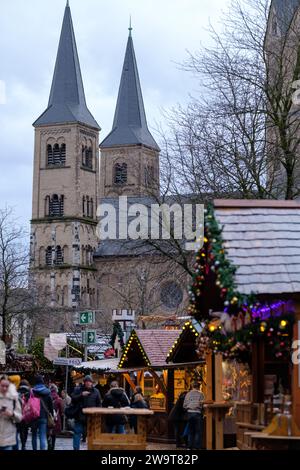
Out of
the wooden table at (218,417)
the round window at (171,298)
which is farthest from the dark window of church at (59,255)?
the wooden table at (218,417)

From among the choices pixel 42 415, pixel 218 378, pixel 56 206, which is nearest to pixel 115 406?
pixel 42 415

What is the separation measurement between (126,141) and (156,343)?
100175mm

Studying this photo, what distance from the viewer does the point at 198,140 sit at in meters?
31.4

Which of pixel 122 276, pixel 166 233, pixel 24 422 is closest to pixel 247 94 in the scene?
pixel 166 233

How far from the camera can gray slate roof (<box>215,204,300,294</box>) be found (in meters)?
13.8

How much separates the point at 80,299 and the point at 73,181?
45.6 ft

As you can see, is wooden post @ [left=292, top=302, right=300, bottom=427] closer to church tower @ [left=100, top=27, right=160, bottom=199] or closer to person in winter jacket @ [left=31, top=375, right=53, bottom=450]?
person in winter jacket @ [left=31, top=375, right=53, bottom=450]

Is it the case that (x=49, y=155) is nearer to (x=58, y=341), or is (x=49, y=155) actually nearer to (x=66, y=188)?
(x=66, y=188)

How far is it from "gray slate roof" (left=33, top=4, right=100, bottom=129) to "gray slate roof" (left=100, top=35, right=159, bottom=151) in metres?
6.36

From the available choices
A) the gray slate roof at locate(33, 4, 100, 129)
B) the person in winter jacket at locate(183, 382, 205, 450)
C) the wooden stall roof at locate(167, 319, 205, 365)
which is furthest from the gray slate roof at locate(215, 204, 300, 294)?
the gray slate roof at locate(33, 4, 100, 129)

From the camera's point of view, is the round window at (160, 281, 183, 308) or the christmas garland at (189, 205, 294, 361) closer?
the christmas garland at (189, 205, 294, 361)

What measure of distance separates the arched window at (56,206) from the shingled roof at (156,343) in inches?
3482

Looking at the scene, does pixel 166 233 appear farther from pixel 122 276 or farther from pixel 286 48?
pixel 122 276

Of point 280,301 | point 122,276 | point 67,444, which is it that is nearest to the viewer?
point 280,301
